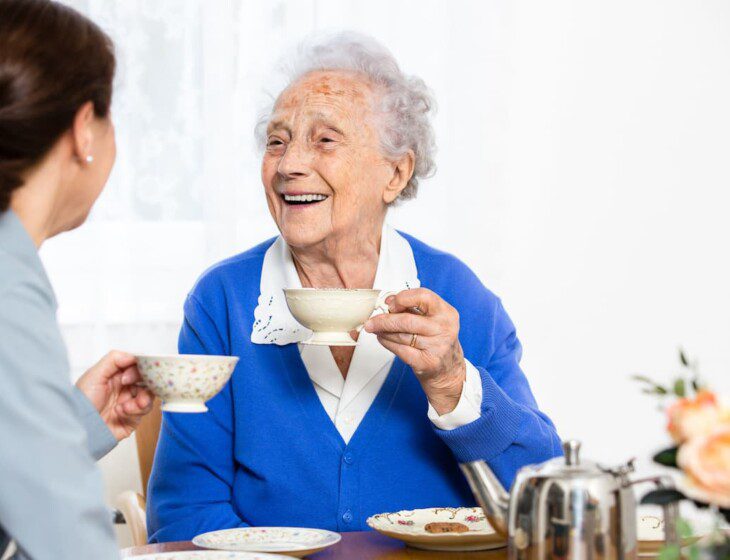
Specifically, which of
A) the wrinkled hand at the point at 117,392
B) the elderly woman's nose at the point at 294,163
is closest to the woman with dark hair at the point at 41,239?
the wrinkled hand at the point at 117,392

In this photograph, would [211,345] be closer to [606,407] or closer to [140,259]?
[140,259]

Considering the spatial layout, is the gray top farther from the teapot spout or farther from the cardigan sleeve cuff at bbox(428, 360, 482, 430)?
the cardigan sleeve cuff at bbox(428, 360, 482, 430)

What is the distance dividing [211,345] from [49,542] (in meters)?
0.94

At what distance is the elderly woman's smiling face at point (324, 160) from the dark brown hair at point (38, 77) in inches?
30.9

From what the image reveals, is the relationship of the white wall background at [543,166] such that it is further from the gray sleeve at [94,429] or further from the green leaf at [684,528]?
the green leaf at [684,528]

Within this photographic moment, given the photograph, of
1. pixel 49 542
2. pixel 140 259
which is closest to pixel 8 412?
pixel 49 542

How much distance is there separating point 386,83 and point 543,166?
1404 mm

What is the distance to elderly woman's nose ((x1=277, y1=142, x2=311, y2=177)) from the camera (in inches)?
76.0

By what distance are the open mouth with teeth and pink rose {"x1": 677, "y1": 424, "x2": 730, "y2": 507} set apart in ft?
3.97

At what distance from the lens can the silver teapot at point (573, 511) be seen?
3.53 ft

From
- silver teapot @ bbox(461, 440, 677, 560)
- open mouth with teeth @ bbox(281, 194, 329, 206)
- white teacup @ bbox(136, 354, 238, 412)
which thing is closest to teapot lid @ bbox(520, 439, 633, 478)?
silver teapot @ bbox(461, 440, 677, 560)

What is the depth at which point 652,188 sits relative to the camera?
134 inches

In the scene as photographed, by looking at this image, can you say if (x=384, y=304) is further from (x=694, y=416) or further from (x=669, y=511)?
(x=694, y=416)

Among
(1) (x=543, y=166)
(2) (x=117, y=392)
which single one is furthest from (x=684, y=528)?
(1) (x=543, y=166)
